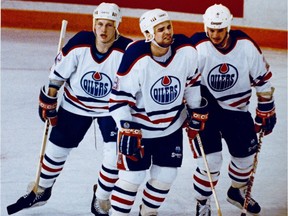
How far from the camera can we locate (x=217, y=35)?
3754 millimetres

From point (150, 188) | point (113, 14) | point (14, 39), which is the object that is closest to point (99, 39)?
point (113, 14)

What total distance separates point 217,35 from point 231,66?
0.16 m

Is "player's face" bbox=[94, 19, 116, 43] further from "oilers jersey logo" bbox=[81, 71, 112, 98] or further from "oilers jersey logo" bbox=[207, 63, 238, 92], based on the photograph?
"oilers jersey logo" bbox=[207, 63, 238, 92]

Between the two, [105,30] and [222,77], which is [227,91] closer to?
[222,77]

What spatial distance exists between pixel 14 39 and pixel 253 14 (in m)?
2.41

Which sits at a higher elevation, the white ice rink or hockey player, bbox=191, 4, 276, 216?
hockey player, bbox=191, 4, 276, 216

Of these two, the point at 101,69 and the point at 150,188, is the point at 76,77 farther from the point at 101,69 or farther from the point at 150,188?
the point at 150,188

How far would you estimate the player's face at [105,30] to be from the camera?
3.70 metres

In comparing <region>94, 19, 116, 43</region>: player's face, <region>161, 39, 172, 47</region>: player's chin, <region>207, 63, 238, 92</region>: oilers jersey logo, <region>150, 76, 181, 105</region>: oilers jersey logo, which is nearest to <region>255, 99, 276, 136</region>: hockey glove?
<region>207, 63, 238, 92</region>: oilers jersey logo

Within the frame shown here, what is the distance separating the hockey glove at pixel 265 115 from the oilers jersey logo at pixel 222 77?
194mm

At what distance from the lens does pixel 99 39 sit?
373cm

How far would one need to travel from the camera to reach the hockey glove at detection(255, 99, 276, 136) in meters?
3.88

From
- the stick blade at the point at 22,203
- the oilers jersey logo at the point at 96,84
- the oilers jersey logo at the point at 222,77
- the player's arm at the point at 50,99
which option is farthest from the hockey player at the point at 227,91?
the stick blade at the point at 22,203

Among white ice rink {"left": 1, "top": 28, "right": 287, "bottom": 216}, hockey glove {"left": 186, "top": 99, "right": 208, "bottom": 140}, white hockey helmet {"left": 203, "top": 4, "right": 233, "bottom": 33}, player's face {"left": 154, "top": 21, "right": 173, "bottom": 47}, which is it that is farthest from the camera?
white ice rink {"left": 1, "top": 28, "right": 287, "bottom": 216}
